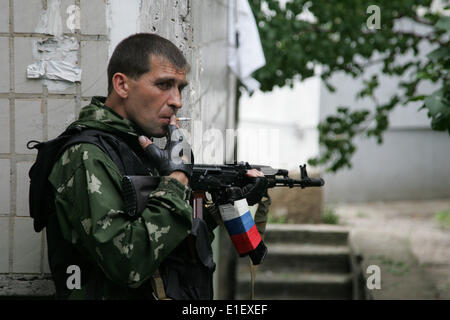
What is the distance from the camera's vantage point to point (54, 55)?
274cm

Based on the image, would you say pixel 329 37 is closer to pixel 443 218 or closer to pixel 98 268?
pixel 443 218

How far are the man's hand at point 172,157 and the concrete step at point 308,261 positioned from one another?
212 inches

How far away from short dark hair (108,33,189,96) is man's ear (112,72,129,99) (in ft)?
0.07

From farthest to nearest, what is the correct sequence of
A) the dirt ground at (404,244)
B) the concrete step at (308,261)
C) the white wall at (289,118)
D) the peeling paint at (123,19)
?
1. the white wall at (289,118)
2. the concrete step at (308,261)
3. the dirt ground at (404,244)
4. the peeling paint at (123,19)

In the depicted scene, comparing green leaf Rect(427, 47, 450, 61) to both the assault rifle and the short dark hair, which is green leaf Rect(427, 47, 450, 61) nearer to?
the assault rifle

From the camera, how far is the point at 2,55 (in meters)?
2.75

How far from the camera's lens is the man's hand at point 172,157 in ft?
6.64

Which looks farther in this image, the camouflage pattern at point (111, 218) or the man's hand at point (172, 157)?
the man's hand at point (172, 157)

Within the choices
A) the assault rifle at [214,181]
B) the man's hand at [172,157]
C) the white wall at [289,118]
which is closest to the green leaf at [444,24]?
the assault rifle at [214,181]

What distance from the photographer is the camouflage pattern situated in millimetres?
1834

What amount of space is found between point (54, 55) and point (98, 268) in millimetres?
1237

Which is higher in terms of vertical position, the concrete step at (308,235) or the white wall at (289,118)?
the white wall at (289,118)

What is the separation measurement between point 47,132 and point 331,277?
5.26 meters

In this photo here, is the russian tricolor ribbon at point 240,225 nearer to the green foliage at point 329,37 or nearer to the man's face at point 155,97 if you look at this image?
the man's face at point 155,97
